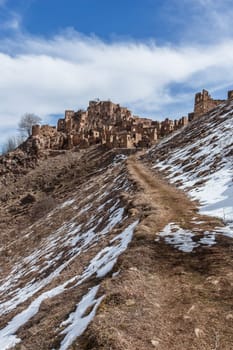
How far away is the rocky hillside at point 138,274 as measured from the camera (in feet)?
23.9

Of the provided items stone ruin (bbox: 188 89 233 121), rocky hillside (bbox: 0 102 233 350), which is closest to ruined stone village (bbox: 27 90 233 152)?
stone ruin (bbox: 188 89 233 121)

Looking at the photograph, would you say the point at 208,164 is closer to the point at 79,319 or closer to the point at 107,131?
the point at 79,319

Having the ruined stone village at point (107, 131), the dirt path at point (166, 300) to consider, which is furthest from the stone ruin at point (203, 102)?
the dirt path at point (166, 300)

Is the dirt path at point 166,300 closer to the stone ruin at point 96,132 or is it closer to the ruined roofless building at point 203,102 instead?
the stone ruin at point 96,132

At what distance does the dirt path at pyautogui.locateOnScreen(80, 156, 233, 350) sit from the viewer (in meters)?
6.82

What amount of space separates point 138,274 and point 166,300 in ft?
4.54

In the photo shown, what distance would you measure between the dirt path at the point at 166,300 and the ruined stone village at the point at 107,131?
43.9 metres

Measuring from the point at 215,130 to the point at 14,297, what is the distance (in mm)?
24666

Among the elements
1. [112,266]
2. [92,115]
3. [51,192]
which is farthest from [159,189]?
[92,115]

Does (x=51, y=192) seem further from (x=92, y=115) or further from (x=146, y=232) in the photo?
(x=92, y=115)

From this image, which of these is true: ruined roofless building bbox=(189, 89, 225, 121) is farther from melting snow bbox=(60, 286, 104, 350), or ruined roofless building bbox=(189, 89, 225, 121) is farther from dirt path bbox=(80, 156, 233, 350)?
melting snow bbox=(60, 286, 104, 350)

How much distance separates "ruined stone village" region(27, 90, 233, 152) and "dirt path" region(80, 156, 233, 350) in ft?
144

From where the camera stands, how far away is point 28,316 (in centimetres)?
1064

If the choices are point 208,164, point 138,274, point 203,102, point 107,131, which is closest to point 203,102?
point 203,102
